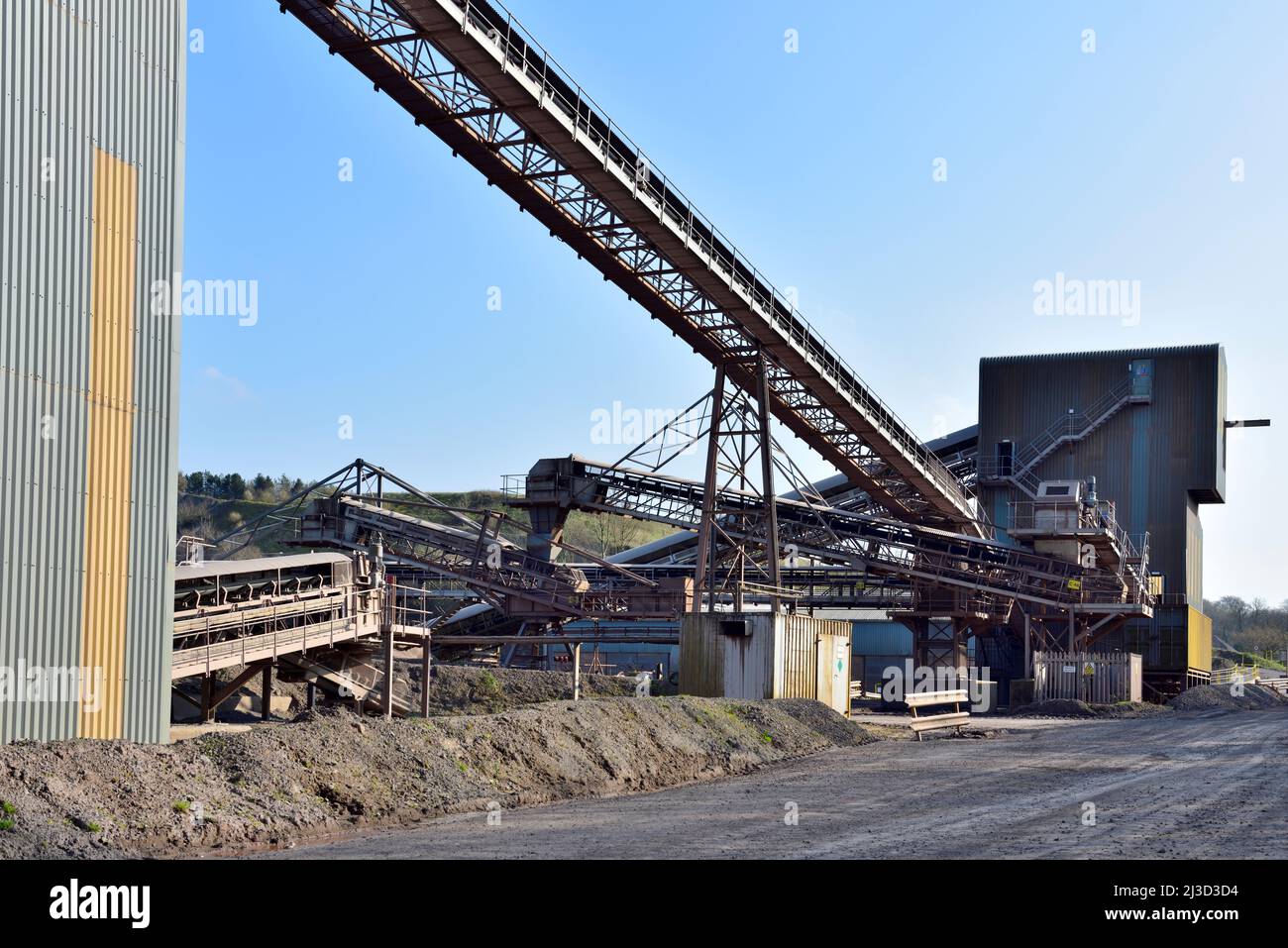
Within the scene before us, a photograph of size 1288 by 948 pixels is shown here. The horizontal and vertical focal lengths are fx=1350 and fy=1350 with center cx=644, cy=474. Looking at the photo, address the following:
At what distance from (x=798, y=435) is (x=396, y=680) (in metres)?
12.4

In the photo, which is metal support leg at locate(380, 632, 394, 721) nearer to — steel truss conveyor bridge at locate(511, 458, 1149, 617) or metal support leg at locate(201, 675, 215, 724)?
metal support leg at locate(201, 675, 215, 724)

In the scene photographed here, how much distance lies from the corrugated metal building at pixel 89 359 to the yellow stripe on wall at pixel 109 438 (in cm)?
2

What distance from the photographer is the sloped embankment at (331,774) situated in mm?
12062

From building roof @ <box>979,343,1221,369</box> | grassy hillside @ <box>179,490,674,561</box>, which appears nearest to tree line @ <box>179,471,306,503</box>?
grassy hillside @ <box>179,490,674,561</box>

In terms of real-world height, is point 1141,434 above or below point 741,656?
above

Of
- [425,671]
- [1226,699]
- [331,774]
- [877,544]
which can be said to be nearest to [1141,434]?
[1226,699]

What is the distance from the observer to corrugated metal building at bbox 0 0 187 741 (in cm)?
1515

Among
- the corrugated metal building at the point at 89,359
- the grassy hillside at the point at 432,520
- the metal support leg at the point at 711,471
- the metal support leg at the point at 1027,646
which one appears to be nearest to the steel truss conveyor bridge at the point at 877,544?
the metal support leg at the point at 1027,646

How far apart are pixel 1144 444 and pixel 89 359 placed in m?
44.8

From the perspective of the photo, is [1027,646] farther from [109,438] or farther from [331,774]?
[109,438]

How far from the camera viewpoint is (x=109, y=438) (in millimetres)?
16484

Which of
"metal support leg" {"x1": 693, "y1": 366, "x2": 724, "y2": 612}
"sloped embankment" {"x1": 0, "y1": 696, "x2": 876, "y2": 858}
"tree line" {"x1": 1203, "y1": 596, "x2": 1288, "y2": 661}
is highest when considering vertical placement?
"metal support leg" {"x1": 693, "y1": 366, "x2": 724, "y2": 612}

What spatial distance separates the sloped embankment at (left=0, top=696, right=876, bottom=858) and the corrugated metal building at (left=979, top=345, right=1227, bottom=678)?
32860 millimetres

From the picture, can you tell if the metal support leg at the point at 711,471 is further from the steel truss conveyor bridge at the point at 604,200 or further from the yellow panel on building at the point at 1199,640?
the yellow panel on building at the point at 1199,640
